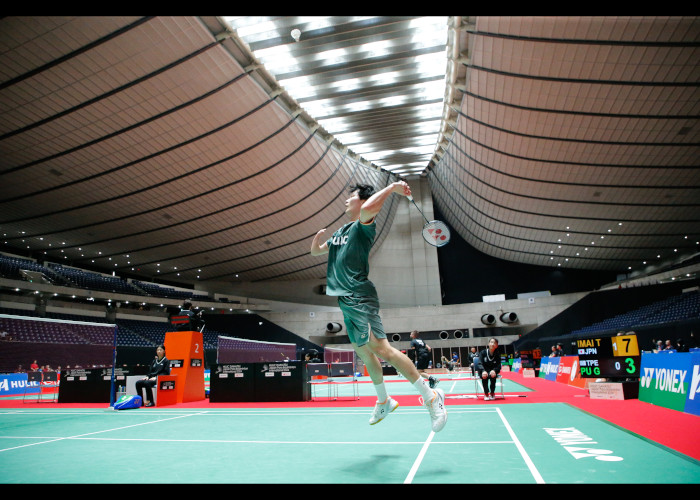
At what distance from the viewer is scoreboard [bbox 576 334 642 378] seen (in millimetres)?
9695

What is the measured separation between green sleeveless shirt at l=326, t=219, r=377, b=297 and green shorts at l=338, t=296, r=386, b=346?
7 centimetres

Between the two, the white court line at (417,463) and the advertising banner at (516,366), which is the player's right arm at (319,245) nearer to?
the white court line at (417,463)

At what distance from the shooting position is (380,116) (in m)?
34.0

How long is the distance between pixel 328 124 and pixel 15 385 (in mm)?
25569

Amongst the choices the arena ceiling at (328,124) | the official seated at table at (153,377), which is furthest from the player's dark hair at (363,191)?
the arena ceiling at (328,124)

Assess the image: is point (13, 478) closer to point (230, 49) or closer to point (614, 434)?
point (614, 434)

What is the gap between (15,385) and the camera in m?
18.8

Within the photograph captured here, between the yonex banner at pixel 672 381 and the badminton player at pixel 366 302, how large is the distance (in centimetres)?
466

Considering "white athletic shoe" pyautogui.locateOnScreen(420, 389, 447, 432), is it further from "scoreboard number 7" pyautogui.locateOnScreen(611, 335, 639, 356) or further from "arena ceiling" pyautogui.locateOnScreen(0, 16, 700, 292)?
"arena ceiling" pyautogui.locateOnScreen(0, 16, 700, 292)

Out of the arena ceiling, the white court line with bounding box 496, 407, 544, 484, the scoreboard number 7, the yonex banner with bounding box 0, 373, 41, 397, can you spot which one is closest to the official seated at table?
the white court line with bounding box 496, 407, 544, 484

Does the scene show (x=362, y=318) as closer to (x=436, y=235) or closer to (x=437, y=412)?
(x=437, y=412)

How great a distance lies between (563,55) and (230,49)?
1747 cm

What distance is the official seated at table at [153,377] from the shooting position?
11.8m
